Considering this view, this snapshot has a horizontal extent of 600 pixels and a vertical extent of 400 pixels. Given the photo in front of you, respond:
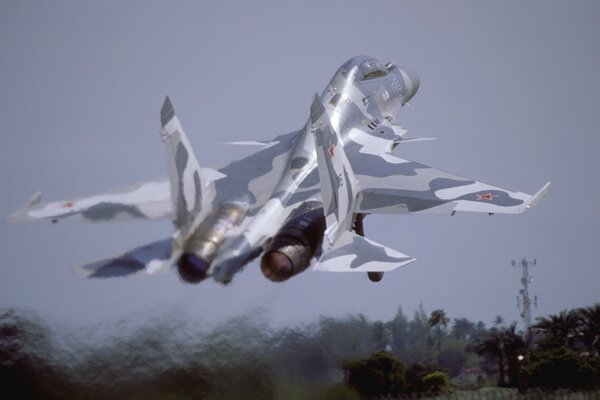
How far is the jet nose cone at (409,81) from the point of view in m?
41.6

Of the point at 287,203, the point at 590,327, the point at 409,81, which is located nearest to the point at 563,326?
the point at 590,327

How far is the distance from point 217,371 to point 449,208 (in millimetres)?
7507

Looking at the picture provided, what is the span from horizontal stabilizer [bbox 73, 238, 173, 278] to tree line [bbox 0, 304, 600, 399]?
4.21ft

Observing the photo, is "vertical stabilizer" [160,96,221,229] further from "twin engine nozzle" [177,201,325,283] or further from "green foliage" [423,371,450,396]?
"green foliage" [423,371,450,396]

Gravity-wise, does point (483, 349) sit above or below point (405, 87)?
below

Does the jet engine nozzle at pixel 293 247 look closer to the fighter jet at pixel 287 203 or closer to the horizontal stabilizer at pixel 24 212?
the fighter jet at pixel 287 203

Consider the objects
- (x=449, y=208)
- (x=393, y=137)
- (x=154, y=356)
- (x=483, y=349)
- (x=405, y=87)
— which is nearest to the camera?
(x=154, y=356)

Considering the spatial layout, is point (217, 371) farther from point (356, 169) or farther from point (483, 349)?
point (483, 349)

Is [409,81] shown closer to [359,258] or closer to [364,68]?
[364,68]

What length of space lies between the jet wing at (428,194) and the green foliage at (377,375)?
3.71m

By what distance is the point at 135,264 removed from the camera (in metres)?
27.6

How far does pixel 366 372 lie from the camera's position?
32.5 m

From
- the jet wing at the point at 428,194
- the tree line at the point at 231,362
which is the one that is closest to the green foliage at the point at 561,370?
the tree line at the point at 231,362

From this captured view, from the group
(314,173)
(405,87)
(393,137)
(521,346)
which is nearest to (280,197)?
(314,173)
